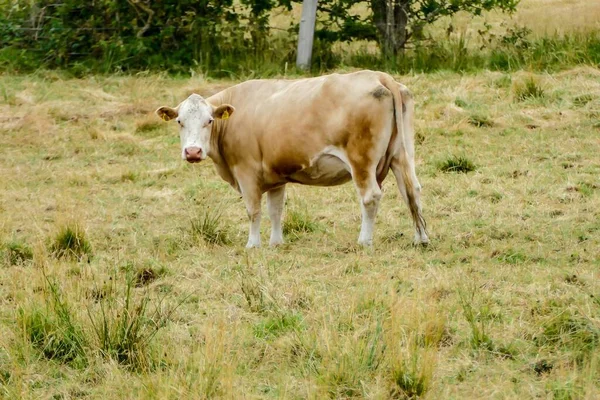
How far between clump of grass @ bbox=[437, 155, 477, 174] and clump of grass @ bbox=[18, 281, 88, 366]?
17.5 ft

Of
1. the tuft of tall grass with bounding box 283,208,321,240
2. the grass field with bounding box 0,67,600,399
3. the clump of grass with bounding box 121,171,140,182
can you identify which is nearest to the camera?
the grass field with bounding box 0,67,600,399

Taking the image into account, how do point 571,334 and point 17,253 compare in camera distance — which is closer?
point 571,334

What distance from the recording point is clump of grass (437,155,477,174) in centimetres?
1026

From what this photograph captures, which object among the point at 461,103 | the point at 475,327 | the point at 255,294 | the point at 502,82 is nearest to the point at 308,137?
the point at 255,294

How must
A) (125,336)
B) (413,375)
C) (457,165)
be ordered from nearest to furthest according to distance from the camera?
(413,375), (125,336), (457,165)

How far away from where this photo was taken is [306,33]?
1442cm

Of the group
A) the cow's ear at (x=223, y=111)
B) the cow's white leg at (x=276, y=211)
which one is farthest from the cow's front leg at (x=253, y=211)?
the cow's ear at (x=223, y=111)

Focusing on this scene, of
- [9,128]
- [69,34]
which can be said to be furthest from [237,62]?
[9,128]

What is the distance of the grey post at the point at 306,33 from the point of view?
1436cm

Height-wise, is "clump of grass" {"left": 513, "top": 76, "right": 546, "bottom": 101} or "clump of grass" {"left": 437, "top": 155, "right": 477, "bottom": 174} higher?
"clump of grass" {"left": 513, "top": 76, "right": 546, "bottom": 101}

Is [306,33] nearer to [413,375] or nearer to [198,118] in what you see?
[198,118]

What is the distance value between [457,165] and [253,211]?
2.69 metres

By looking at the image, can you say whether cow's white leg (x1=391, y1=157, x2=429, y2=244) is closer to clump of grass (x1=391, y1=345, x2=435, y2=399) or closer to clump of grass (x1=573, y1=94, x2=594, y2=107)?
clump of grass (x1=391, y1=345, x2=435, y2=399)

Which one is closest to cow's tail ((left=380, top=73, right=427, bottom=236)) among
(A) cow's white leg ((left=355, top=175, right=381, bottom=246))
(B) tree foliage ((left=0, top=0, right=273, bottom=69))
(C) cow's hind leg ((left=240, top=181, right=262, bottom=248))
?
(A) cow's white leg ((left=355, top=175, right=381, bottom=246))
